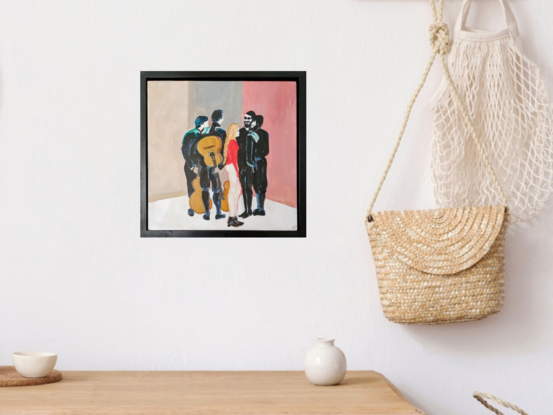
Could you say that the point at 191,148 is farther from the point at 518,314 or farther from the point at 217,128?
the point at 518,314

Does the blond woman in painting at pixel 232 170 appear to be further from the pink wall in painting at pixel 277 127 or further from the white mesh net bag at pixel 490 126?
the white mesh net bag at pixel 490 126

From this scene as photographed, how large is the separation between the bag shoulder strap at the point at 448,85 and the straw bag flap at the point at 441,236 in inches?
2.5

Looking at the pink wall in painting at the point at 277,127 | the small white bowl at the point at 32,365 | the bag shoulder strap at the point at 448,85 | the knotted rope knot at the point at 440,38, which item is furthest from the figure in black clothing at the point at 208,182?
the knotted rope knot at the point at 440,38

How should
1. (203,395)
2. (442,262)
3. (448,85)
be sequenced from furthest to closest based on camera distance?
(448,85) → (442,262) → (203,395)

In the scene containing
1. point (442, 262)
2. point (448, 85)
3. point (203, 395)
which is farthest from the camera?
point (448, 85)

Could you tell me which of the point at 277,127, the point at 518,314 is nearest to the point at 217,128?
the point at 277,127

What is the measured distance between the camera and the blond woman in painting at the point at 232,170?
1.52 meters

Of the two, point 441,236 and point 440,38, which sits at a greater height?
point 440,38

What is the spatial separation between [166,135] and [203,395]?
2.30 feet

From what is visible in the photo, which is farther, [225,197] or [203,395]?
[225,197]

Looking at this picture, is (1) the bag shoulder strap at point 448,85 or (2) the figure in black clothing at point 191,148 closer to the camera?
(1) the bag shoulder strap at point 448,85

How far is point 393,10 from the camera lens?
1.54m

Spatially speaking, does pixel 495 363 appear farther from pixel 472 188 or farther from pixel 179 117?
pixel 179 117

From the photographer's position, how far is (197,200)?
1.52 meters
